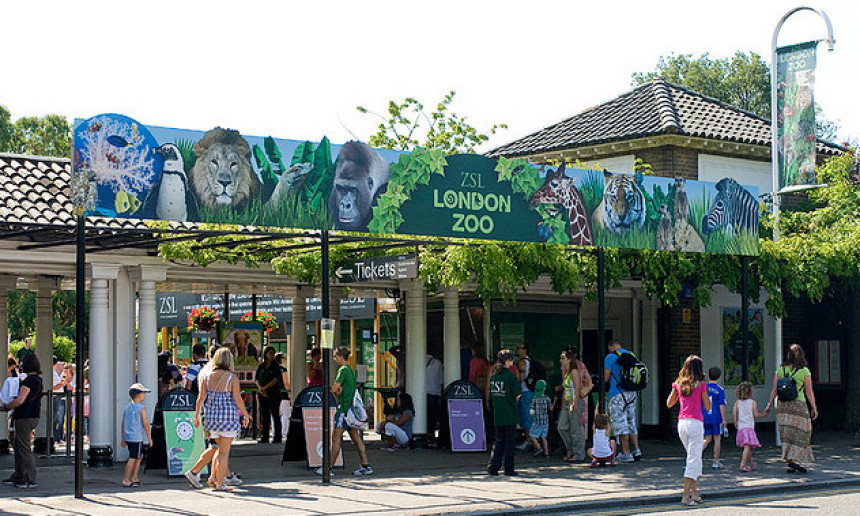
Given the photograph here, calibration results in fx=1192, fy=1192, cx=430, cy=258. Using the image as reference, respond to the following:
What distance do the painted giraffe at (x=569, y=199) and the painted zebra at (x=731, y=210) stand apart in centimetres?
247

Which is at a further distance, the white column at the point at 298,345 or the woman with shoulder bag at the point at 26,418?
the white column at the point at 298,345

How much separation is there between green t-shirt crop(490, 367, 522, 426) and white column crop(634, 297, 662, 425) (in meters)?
7.90

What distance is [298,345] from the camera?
23.1 m

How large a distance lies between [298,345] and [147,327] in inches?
234

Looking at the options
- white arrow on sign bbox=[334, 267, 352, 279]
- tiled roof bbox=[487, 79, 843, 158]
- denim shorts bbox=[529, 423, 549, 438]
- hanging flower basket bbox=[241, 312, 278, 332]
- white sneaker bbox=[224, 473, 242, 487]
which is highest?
tiled roof bbox=[487, 79, 843, 158]

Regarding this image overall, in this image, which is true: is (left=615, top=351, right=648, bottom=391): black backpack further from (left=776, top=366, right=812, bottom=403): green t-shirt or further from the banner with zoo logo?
the banner with zoo logo

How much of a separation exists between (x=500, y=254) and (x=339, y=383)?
2946mm

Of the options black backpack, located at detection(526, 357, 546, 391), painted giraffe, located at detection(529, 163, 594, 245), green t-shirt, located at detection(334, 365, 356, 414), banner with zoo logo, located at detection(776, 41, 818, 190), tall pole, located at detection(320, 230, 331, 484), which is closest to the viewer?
tall pole, located at detection(320, 230, 331, 484)

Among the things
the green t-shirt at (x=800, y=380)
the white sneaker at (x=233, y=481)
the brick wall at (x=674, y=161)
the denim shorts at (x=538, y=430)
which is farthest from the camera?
the brick wall at (x=674, y=161)

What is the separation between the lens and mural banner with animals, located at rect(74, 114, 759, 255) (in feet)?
43.6

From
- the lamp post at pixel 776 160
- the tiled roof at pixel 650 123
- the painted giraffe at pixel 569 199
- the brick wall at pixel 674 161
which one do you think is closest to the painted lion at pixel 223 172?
the painted giraffe at pixel 569 199

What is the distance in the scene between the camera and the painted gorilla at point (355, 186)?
1466cm

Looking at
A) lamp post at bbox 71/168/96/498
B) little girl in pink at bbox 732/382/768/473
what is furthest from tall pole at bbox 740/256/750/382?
lamp post at bbox 71/168/96/498

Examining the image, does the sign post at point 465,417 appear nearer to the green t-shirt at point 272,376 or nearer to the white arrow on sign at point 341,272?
the white arrow on sign at point 341,272
